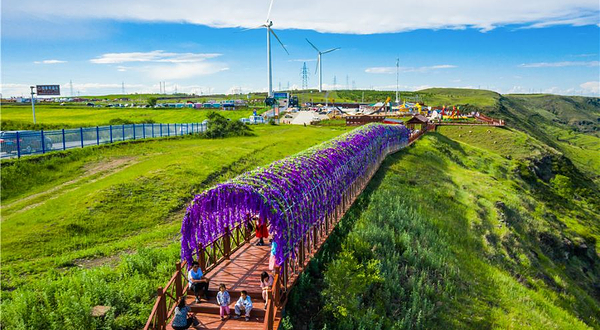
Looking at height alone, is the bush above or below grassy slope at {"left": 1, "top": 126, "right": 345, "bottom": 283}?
above

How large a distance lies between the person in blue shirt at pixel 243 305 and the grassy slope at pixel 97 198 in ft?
30.4

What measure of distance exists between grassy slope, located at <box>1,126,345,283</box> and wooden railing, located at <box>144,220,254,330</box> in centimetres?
543

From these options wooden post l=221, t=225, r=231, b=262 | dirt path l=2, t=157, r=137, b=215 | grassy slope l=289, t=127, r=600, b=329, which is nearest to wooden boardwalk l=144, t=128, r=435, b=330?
wooden post l=221, t=225, r=231, b=262

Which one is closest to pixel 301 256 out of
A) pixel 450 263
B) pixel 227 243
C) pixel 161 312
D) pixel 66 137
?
pixel 227 243

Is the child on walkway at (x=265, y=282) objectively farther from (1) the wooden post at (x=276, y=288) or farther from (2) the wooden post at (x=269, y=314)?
(2) the wooden post at (x=269, y=314)

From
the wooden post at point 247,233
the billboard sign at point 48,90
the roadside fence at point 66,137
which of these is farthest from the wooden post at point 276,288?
the billboard sign at point 48,90

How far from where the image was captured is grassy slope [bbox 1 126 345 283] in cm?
1808

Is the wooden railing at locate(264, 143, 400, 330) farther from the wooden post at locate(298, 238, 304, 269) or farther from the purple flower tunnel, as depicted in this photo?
the purple flower tunnel

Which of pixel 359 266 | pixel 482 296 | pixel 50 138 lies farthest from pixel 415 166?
pixel 50 138

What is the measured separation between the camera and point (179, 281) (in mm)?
11961

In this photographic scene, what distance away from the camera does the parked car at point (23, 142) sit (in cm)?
2709

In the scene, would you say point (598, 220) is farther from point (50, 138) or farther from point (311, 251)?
point (50, 138)

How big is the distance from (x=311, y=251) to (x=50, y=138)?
24999 mm

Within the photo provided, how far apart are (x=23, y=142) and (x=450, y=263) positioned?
2871 cm
